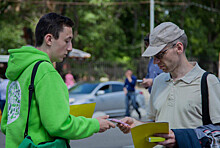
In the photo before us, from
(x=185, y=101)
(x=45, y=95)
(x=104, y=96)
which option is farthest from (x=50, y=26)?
(x=104, y=96)

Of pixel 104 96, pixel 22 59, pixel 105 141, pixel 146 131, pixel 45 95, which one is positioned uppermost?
pixel 22 59

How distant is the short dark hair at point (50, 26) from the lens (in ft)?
7.41

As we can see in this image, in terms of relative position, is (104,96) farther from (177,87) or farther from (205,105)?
(205,105)

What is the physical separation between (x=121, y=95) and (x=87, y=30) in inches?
604

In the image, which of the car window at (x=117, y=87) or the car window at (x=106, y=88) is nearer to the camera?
the car window at (x=106, y=88)

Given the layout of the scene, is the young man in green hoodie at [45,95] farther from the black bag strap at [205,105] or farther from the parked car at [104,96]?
the parked car at [104,96]

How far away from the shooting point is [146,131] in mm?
2117

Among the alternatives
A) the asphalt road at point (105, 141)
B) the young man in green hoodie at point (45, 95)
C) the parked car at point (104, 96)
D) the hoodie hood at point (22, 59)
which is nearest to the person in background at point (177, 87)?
the young man in green hoodie at point (45, 95)

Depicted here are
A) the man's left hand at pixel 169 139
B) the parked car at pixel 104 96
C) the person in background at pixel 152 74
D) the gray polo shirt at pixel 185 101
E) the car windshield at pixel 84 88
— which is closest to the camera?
the man's left hand at pixel 169 139

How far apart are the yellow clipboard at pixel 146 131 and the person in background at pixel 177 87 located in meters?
0.14

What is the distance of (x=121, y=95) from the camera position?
1308cm

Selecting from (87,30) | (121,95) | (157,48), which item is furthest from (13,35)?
(157,48)

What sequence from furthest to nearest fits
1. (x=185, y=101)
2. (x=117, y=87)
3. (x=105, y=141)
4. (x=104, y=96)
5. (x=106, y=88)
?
(x=117, y=87) < (x=106, y=88) < (x=104, y=96) < (x=105, y=141) < (x=185, y=101)

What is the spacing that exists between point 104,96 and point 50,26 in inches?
407
